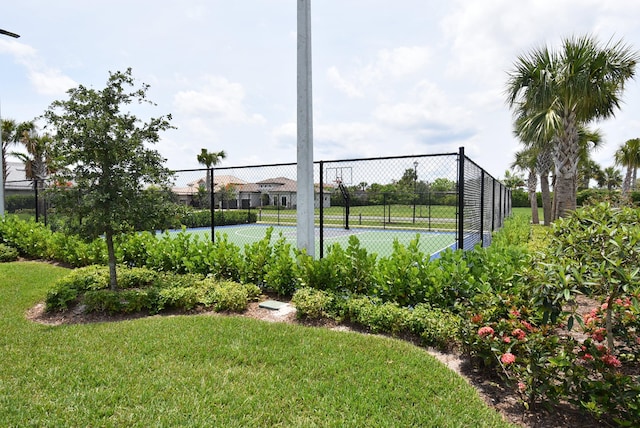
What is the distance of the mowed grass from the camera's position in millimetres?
2328

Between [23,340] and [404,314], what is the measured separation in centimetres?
391

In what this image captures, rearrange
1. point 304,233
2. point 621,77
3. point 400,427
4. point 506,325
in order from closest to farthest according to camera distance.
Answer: point 400,427 → point 506,325 → point 304,233 → point 621,77

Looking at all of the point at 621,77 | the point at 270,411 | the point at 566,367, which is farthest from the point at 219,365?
the point at 621,77

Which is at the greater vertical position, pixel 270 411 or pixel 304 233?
pixel 304 233

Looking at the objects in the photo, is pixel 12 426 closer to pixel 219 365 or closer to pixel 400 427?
pixel 219 365

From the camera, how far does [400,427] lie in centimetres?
220

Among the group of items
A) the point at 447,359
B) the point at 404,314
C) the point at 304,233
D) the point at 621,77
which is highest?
the point at 621,77

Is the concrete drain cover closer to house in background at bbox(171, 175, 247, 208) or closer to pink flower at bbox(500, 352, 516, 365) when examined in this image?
house in background at bbox(171, 175, 247, 208)

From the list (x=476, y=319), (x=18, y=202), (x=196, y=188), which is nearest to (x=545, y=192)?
(x=196, y=188)

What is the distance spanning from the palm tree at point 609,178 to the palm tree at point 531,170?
31.1 meters

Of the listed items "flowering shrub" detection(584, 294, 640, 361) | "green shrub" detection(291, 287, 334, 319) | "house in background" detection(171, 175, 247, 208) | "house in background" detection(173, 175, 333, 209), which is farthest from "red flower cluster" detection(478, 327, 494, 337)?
"house in background" detection(173, 175, 333, 209)

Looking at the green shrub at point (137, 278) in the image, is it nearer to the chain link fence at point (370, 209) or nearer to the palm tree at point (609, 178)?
the chain link fence at point (370, 209)

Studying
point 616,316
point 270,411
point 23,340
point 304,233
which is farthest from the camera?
point 304,233

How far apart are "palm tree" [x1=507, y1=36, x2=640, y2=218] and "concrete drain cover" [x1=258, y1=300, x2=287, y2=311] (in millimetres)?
8133
